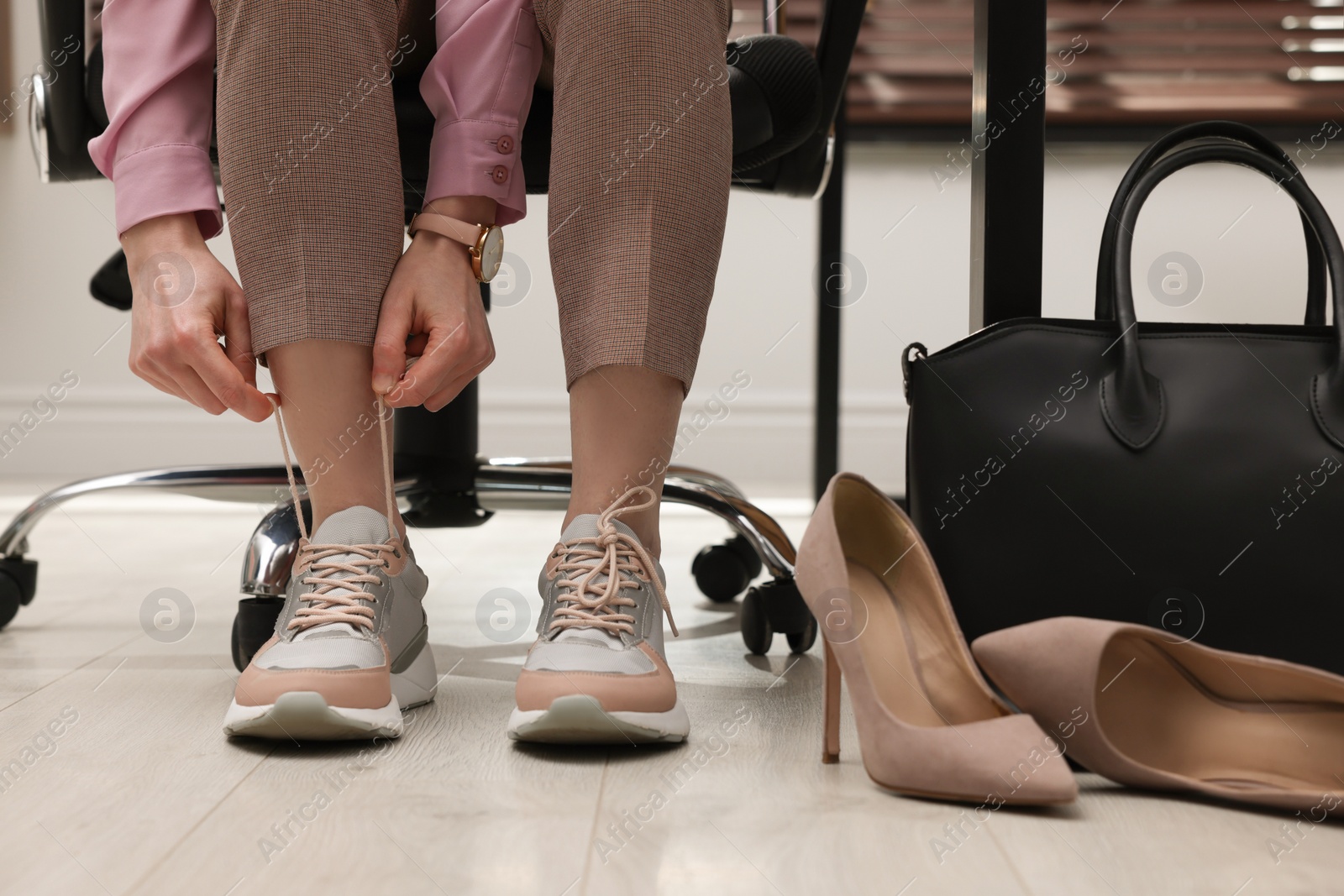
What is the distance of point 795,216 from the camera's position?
Answer: 2139 mm

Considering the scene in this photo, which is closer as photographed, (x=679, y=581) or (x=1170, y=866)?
(x=1170, y=866)

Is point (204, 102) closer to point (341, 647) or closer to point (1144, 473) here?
point (341, 647)

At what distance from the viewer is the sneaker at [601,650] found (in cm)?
51

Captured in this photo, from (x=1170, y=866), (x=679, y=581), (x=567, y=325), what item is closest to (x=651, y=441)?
(x=567, y=325)

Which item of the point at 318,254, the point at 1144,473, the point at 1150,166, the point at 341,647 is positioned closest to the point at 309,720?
the point at 341,647

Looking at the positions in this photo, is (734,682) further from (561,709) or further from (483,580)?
(483,580)

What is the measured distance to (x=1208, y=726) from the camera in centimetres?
49

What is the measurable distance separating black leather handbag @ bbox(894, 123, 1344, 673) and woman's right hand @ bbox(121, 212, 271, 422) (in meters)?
0.37

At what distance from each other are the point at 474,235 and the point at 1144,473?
40 cm

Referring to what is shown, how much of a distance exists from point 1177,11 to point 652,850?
2181 millimetres

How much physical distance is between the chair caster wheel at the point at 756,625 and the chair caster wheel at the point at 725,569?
0.70 feet

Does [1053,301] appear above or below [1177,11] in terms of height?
below

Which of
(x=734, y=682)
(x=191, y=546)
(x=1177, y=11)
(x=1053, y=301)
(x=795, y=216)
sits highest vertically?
(x=1177, y=11)

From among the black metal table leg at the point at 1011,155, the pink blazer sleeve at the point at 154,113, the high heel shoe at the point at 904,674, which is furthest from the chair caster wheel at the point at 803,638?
the pink blazer sleeve at the point at 154,113
